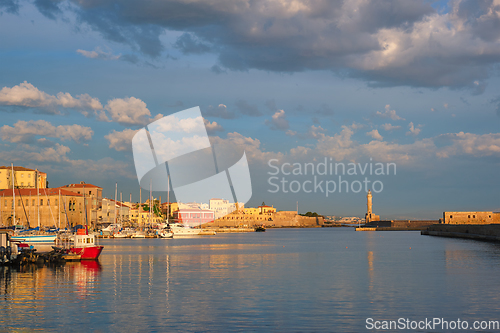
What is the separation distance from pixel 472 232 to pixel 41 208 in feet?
273

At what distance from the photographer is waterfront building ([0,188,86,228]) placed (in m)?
103

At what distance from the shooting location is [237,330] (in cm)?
1512

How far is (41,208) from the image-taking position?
353 ft

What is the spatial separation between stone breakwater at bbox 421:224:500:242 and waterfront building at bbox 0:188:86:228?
235 feet

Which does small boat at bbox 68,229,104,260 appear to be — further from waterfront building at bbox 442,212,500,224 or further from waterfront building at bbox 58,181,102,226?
waterfront building at bbox 442,212,500,224

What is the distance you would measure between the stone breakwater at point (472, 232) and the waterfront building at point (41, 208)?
235 ft

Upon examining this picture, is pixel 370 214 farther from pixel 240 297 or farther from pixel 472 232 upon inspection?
pixel 240 297

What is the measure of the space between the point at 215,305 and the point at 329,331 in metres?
5.72

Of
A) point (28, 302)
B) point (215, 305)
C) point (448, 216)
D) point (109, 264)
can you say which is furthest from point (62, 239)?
point (448, 216)

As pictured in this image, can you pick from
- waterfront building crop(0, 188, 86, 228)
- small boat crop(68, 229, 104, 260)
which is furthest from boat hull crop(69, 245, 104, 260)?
waterfront building crop(0, 188, 86, 228)

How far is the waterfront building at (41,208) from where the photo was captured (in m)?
103

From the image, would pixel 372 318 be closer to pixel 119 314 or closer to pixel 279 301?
pixel 279 301

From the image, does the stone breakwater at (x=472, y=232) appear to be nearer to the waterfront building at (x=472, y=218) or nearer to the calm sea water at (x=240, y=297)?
the waterfront building at (x=472, y=218)

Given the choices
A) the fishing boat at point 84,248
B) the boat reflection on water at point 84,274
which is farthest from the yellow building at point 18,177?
the boat reflection on water at point 84,274
